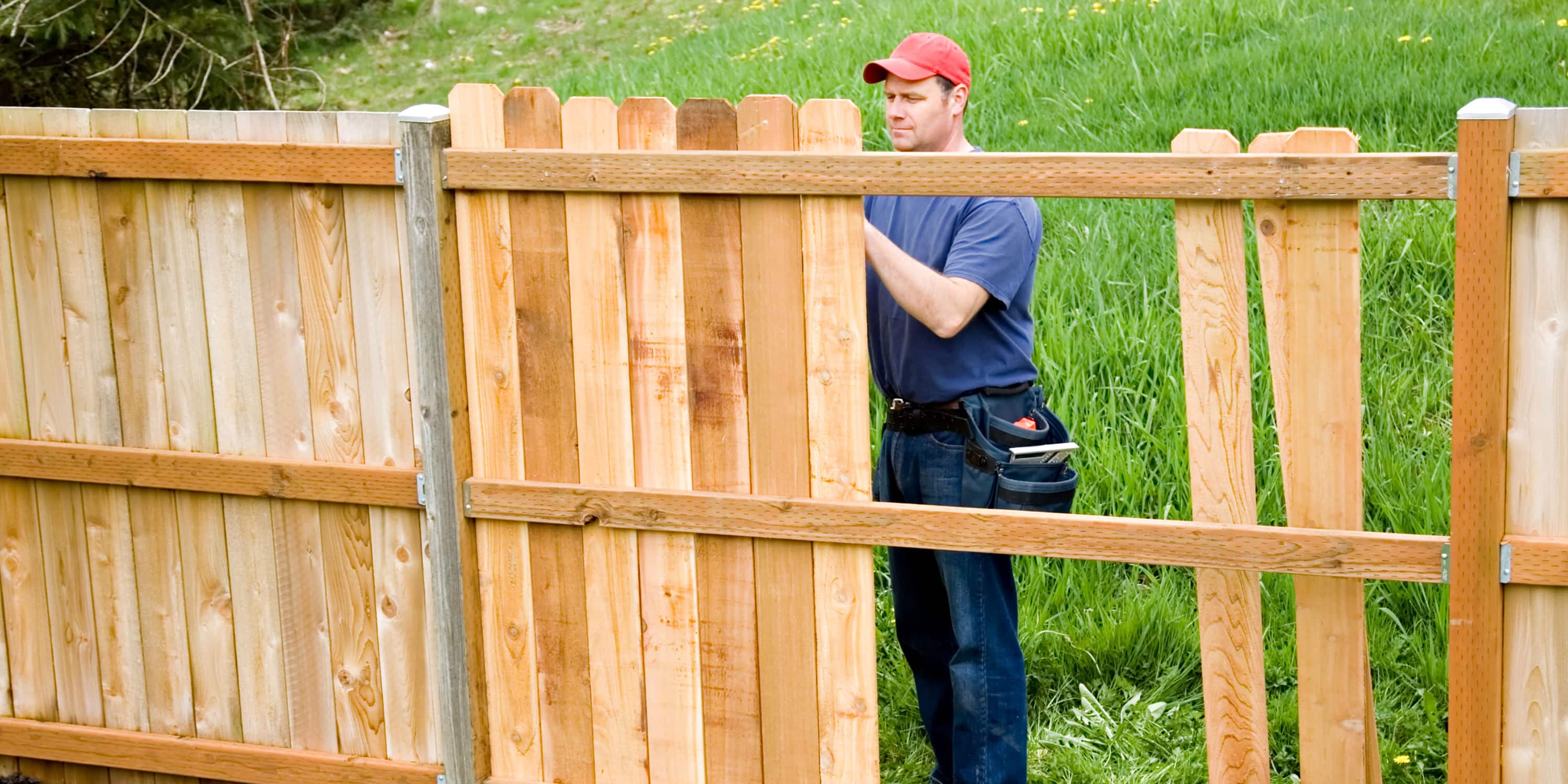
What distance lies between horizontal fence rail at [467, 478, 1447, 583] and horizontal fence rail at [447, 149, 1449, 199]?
64cm

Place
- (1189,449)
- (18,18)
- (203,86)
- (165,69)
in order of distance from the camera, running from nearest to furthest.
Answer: (1189,449), (18,18), (165,69), (203,86)

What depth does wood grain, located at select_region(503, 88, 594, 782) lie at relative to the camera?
352 centimetres

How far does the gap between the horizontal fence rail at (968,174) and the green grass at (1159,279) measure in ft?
6.01

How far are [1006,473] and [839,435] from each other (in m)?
0.41

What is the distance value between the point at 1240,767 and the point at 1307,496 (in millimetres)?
610

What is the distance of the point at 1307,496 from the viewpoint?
10.3ft

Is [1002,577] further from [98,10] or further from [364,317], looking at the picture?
[98,10]

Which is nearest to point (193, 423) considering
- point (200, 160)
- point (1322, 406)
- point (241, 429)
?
point (241, 429)

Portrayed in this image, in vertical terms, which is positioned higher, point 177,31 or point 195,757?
point 177,31

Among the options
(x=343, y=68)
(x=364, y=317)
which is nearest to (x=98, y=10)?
(x=364, y=317)

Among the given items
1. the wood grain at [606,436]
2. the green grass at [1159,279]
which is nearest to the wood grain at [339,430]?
the wood grain at [606,436]

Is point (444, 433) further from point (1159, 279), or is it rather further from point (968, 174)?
point (1159, 279)

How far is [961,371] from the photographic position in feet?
12.0

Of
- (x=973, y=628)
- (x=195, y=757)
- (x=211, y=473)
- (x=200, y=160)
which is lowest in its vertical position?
(x=195, y=757)
